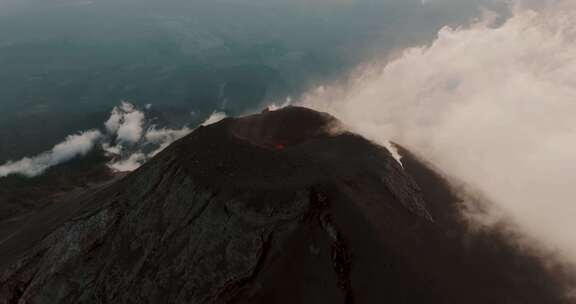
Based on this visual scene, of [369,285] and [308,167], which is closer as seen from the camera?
[369,285]

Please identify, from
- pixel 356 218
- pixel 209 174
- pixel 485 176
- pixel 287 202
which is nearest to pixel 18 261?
pixel 209 174

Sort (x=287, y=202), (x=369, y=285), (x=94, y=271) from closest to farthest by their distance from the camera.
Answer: (x=369, y=285), (x=287, y=202), (x=94, y=271)

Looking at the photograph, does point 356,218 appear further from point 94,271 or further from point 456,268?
point 94,271

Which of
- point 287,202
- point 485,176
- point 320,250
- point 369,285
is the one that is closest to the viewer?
point 369,285

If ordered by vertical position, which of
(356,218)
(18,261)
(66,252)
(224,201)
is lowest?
(18,261)

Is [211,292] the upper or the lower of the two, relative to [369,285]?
lower

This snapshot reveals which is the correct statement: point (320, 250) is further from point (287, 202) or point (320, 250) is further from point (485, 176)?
point (485, 176)
